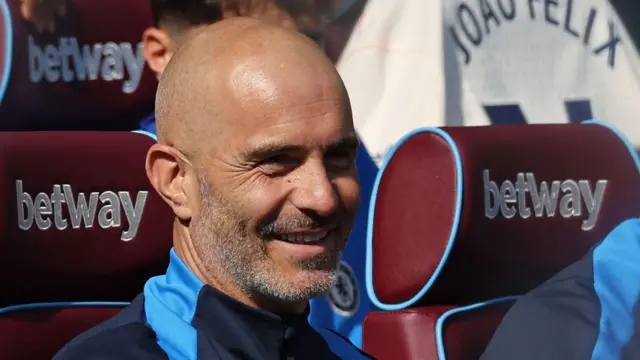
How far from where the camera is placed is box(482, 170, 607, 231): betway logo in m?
1.78

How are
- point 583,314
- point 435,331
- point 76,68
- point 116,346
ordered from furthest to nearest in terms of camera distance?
point 76,68, point 435,331, point 583,314, point 116,346

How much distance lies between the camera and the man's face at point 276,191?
1268 millimetres

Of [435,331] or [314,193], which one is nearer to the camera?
[314,193]

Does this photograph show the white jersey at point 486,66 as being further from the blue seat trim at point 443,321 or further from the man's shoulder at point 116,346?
the man's shoulder at point 116,346

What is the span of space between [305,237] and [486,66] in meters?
1.11

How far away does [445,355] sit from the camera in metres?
1.69

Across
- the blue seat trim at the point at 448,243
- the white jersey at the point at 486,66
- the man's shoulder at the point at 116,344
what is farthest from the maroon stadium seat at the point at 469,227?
the man's shoulder at the point at 116,344

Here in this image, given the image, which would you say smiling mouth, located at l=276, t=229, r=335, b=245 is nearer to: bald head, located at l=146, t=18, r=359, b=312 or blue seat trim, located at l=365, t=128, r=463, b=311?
bald head, located at l=146, t=18, r=359, b=312

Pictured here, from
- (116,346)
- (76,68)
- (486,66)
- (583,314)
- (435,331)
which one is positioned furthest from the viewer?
(486,66)

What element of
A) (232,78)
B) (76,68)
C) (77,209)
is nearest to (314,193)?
(232,78)

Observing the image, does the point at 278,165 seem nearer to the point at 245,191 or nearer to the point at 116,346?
the point at 245,191

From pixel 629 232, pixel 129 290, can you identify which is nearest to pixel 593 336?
pixel 629 232

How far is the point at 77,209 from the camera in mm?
1592

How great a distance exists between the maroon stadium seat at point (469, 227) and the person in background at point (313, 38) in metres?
0.24
